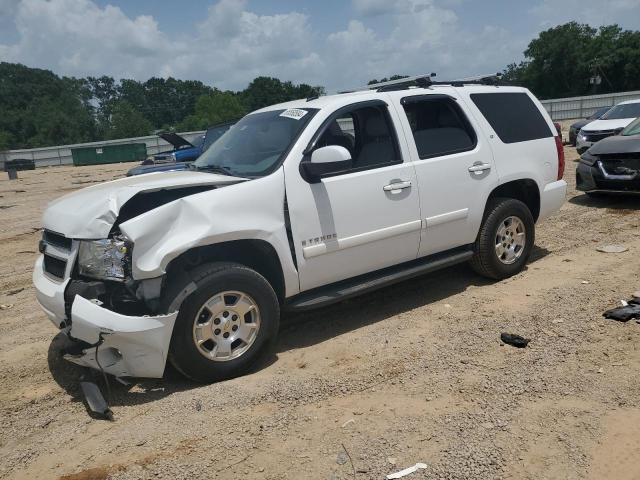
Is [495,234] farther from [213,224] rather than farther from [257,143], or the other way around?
[213,224]

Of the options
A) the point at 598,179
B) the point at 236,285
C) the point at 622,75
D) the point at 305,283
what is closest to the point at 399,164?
the point at 305,283

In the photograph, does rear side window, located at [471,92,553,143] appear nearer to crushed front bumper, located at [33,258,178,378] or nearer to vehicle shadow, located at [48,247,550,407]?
vehicle shadow, located at [48,247,550,407]

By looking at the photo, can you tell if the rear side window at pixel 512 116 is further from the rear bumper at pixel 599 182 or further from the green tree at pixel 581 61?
the green tree at pixel 581 61

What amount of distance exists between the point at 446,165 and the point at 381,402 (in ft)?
7.75

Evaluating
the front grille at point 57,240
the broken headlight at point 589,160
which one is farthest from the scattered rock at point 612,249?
the front grille at point 57,240

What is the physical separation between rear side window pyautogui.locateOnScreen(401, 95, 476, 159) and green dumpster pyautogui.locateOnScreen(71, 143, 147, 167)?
37.9 meters

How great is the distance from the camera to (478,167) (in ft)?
16.9

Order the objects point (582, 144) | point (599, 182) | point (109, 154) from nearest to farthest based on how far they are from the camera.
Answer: point (599, 182), point (582, 144), point (109, 154)

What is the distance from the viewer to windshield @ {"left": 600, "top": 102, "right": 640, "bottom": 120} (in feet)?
48.5

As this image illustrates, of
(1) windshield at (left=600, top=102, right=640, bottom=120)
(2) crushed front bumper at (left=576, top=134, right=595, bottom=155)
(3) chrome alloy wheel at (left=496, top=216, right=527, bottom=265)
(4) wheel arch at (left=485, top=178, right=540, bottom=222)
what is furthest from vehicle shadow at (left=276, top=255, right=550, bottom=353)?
(1) windshield at (left=600, top=102, right=640, bottom=120)

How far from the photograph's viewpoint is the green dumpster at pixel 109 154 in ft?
132

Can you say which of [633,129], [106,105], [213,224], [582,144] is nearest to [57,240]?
[213,224]

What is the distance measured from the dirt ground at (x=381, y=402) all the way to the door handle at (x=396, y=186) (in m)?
1.17

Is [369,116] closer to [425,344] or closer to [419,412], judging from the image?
[425,344]
